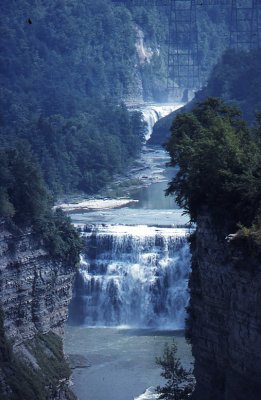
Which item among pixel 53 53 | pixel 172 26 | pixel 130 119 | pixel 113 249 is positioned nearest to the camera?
pixel 113 249

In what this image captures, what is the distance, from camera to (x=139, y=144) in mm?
119000

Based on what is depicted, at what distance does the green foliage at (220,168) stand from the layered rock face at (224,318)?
0.65 m

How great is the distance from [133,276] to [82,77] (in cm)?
8180

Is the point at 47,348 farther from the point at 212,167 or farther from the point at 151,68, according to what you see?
the point at 151,68

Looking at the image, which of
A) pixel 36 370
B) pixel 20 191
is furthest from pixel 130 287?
pixel 36 370

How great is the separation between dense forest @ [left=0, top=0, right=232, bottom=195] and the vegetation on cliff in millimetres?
53328

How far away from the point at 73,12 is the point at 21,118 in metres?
40.1

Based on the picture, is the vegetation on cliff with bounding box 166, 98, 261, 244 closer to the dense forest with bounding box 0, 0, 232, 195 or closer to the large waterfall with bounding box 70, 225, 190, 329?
the large waterfall with bounding box 70, 225, 190, 329

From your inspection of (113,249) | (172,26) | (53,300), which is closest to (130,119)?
(172,26)

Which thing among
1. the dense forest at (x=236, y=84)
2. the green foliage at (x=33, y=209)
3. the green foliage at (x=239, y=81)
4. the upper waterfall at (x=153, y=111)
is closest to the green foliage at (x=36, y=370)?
the green foliage at (x=33, y=209)

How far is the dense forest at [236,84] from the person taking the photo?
109 metres

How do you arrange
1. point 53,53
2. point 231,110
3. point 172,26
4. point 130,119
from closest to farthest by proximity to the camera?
point 231,110 < point 130,119 < point 53,53 < point 172,26

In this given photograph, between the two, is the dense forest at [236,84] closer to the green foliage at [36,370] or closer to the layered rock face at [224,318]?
the green foliage at [36,370]

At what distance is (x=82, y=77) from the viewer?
149750mm
